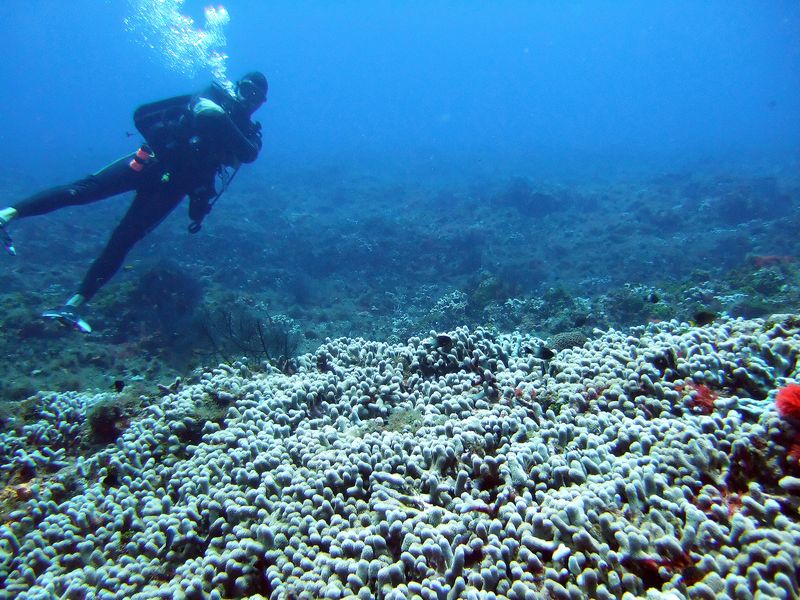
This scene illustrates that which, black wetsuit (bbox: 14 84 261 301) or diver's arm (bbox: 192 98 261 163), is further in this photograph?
diver's arm (bbox: 192 98 261 163)

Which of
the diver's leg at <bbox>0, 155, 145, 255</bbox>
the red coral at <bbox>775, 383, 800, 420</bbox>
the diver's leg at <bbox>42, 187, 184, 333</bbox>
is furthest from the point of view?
the diver's leg at <bbox>42, 187, 184, 333</bbox>

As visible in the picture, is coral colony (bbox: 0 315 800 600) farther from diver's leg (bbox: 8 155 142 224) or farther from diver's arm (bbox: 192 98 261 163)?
diver's arm (bbox: 192 98 261 163)

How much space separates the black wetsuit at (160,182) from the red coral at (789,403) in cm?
886

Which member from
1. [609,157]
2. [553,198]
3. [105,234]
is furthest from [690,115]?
[105,234]

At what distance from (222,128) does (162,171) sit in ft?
5.12

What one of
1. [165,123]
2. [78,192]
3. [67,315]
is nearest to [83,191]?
[78,192]

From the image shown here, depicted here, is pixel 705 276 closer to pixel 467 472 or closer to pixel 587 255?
pixel 587 255

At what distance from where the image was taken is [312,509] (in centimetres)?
270

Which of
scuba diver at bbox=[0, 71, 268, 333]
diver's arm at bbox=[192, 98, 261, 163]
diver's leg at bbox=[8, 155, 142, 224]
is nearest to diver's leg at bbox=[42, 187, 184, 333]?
scuba diver at bbox=[0, 71, 268, 333]

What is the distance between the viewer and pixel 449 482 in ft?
8.97

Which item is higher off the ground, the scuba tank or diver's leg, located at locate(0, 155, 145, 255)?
the scuba tank

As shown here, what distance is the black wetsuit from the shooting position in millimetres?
7523

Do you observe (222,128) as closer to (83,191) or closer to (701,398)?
(83,191)

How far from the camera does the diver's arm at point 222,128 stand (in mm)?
7679
